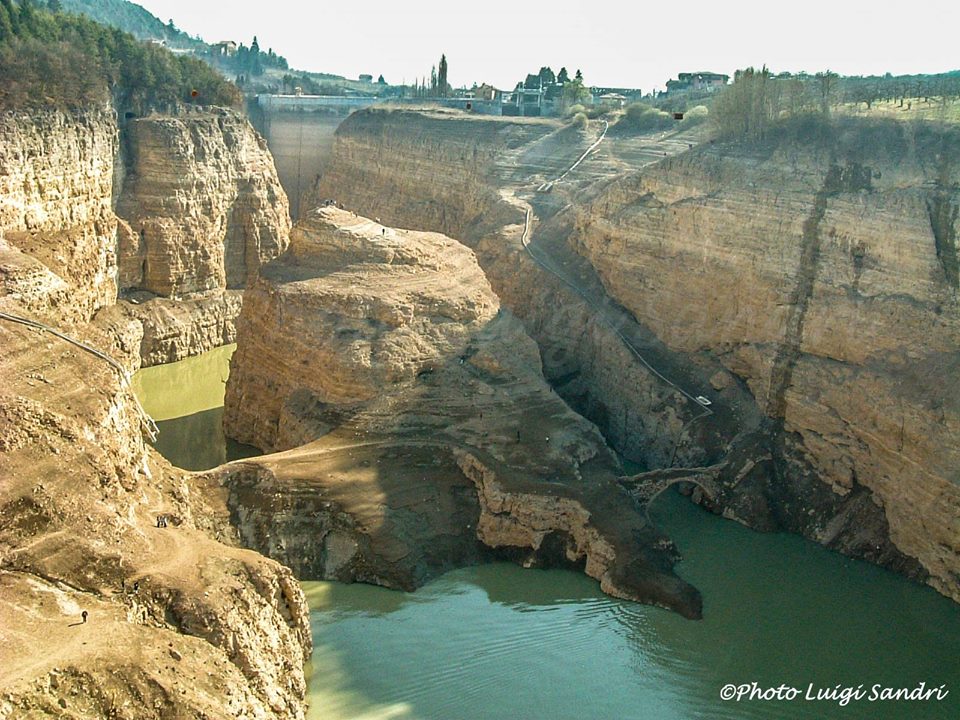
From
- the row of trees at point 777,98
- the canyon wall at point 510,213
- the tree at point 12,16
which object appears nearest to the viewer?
the canyon wall at point 510,213

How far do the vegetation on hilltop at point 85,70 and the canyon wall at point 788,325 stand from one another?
47.7ft

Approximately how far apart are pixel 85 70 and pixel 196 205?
19.5 ft

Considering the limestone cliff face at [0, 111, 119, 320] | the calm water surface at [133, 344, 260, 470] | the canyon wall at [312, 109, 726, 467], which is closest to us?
the calm water surface at [133, 344, 260, 470]

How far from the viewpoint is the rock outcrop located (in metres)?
24.4

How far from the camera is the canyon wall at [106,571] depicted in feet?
49.7

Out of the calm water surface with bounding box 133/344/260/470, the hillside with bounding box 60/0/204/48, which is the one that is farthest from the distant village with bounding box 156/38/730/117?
the hillside with bounding box 60/0/204/48

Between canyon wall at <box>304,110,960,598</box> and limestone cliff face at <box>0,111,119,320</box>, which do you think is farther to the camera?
limestone cliff face at <box>0,111,119,320</box>

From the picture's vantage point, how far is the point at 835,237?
29547 millimetres

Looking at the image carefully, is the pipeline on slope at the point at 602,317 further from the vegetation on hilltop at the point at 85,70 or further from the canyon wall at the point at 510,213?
the vegetation on hilltop at the point at 85,70

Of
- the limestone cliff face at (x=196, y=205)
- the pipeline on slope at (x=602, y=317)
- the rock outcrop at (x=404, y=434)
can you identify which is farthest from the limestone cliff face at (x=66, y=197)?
the pipeline on slope at (x=602, y=317)

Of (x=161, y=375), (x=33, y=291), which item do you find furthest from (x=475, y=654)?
(x=161, y=375)

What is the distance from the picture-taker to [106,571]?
56.5 ft

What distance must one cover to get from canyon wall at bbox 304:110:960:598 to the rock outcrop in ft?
14.3

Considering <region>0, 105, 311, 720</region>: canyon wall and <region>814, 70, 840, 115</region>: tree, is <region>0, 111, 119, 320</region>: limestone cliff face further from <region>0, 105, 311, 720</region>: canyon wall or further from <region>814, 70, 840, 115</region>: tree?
<region>814, 70, 840, 115</region>: tree
